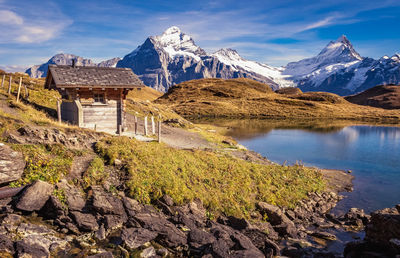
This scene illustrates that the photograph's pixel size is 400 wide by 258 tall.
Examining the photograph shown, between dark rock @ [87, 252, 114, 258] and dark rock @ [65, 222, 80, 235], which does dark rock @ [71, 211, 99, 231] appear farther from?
dark rock @ [87, 252, 114, 258]

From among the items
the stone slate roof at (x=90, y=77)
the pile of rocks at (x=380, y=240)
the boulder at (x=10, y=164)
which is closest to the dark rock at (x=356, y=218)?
the pile of rocks at (x=380, y=240)

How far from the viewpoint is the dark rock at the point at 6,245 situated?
10227 millimetres

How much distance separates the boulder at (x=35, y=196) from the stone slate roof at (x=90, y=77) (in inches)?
593

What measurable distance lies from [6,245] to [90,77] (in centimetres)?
2065

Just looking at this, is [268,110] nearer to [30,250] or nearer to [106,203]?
[106,203]

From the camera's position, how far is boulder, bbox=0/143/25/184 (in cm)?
1354

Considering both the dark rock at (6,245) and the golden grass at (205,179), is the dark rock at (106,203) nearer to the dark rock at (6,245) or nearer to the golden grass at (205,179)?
the golden grass at (205,179)

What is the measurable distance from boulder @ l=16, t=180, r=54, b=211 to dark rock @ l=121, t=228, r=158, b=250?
13.6ft

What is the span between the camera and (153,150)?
71.6ft

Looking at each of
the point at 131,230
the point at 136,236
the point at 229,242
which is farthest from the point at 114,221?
the point at 229,242

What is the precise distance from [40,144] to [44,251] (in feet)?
27.6

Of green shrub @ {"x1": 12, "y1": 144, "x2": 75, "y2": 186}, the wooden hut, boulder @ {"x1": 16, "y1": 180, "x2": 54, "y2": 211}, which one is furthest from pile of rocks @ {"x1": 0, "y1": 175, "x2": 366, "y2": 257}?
the wooden hut

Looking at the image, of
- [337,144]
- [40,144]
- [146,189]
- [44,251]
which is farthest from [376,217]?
[337,144]

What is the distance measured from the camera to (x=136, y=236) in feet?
42.1
